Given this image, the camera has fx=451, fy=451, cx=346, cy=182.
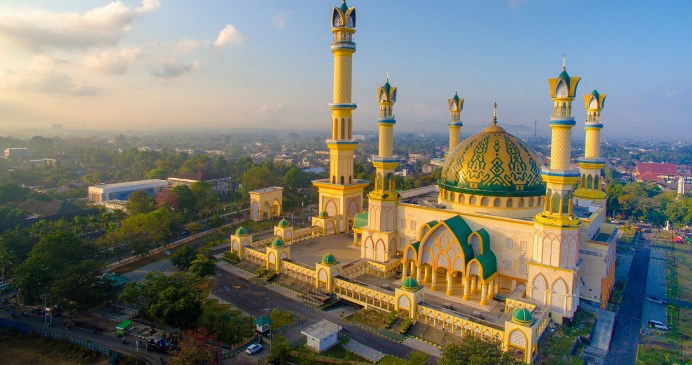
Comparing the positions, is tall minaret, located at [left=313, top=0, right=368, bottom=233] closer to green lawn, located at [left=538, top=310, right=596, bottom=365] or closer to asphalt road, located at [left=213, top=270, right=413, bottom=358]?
asphalt road, located at [left=213, top=270, right=413, bottom=358]

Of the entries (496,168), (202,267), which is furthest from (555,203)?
(202,267)

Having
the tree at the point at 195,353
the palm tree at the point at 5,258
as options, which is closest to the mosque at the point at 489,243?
the tree at the point at 195,353

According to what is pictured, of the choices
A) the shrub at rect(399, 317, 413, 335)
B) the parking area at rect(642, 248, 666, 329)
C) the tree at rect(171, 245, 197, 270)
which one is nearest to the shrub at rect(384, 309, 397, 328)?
the shrub at rect(399, 317, 413, 335)

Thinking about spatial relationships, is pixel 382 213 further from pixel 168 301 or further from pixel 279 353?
pixel 168 301

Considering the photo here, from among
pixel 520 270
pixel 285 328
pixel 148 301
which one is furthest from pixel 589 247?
pixel 148 301

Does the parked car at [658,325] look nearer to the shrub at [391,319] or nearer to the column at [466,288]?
the column at [466,288]

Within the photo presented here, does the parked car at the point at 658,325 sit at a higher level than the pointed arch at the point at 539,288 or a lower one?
lower

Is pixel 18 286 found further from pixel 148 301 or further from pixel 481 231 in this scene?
pixel 481 231
